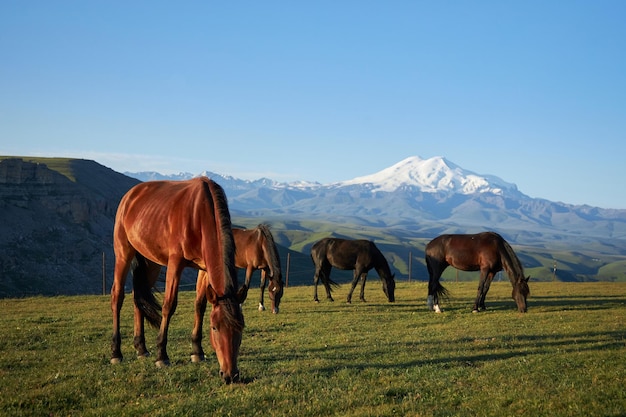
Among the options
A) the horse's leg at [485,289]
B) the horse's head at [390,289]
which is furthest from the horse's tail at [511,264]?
the horse's head at [390,289]

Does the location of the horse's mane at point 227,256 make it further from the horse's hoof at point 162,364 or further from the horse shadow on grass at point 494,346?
the horse's hoof at point 162,364

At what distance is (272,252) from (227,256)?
30.5ft

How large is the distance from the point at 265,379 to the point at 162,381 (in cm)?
174

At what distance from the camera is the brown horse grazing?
1858 cm

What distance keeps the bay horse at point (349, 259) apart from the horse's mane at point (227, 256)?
14.2 metres

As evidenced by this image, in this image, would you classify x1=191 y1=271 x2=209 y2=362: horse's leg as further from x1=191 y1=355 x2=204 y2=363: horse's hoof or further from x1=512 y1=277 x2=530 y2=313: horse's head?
x1=512 y1=277 x2=530 y2=313: horse's head

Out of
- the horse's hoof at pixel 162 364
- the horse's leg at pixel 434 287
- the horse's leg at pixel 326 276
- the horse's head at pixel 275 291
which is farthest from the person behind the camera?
the horse's leg at pixel 326 276

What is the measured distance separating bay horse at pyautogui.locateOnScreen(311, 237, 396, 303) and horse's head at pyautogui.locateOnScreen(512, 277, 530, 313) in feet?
17.5

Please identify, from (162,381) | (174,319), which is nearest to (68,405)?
(162,381)

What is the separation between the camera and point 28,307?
70.8 feet

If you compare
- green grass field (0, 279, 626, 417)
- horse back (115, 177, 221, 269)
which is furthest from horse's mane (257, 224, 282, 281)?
horse back (115, 177, 221, 269)

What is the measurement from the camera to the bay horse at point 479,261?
19875 millimetres

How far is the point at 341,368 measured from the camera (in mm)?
10227

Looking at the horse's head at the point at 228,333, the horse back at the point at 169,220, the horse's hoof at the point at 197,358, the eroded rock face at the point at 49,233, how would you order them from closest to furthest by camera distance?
the horse's head at the point at 228,333, the horse back at the point at 169,220, the horse's hoof at the point at 197,358, the eroded rock face at the point at 49,233
